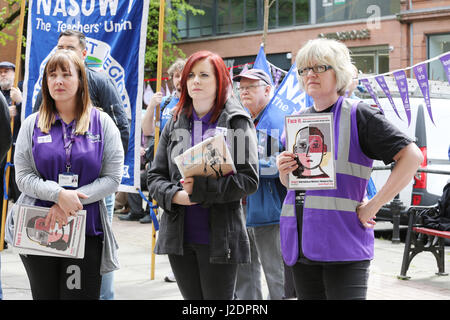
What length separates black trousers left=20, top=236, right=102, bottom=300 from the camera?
3.25m

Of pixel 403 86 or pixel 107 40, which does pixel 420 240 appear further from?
pixel 107 40

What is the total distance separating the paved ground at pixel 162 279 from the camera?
5.70 meters

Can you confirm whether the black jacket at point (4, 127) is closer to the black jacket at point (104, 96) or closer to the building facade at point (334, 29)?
the black jacket at point (104, 96)

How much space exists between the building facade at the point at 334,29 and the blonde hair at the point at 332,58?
17.1 meters

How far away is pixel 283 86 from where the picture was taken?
547 centimetres

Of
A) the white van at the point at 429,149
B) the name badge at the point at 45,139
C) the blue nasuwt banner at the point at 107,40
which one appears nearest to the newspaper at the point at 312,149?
the name badge at the point at 45,139

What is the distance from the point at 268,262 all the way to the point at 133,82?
2.35 metres

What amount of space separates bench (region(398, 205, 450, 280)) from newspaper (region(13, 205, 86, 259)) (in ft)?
14.8

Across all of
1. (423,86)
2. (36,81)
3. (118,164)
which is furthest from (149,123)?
(423,86)

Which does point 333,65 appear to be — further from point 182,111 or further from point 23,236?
point 23,236

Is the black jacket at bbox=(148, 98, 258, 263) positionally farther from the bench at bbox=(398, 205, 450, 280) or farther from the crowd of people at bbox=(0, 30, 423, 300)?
the bench at bbox=(398, 205, 450, 280)

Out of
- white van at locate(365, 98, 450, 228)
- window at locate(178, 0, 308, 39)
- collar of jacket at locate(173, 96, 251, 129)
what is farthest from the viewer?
window at locate(178, 0, 308, 39)

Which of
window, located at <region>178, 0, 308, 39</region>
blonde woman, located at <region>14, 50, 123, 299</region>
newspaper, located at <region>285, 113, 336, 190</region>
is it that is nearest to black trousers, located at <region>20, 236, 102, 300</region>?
blonde woman, located at <region>14, 50, 123, 299</region>
